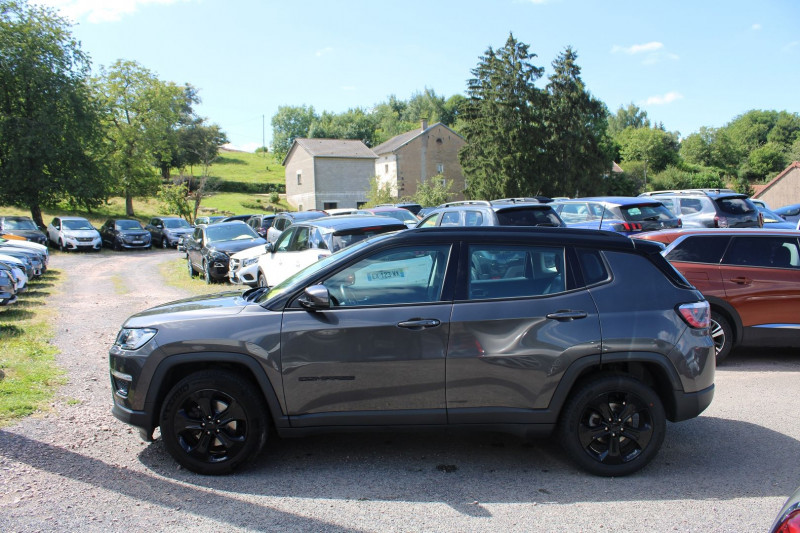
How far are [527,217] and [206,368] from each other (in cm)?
840

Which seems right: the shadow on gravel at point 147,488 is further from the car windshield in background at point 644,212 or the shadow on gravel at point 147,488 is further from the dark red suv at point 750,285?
the car windshield in background at point 644,212

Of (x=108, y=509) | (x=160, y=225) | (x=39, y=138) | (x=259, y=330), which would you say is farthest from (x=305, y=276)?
(x=39, y=138)

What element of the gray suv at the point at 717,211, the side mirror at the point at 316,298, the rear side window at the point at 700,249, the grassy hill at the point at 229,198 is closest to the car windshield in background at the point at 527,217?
the rear side window at the point at 700,249

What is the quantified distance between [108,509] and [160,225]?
110 ft

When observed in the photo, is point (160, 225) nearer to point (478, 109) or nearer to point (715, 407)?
point (478, 109)

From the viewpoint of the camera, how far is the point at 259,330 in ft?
14.1

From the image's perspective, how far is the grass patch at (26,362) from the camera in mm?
5852

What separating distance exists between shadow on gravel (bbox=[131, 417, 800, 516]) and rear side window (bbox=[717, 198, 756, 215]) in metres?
12.0

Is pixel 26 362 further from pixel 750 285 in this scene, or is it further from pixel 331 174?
pixel 331 174

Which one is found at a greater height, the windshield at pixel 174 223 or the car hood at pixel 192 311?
the windshield at pixel 174 223

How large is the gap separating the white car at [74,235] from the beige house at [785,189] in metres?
52.7

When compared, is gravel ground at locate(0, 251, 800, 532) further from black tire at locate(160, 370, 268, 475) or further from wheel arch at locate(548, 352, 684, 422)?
wheel arch at locate(548, 352, 684, 422)

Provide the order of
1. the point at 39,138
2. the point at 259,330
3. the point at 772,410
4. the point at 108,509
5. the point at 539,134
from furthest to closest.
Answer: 1. the point at 539,134
2. the point at 39,138
3. the point at 772,410
4. the point at 259,330
5. the point at 108,509

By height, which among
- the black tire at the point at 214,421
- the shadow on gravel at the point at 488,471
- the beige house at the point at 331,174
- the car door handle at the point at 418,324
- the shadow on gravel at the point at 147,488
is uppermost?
the beige house at the point at 331,174
